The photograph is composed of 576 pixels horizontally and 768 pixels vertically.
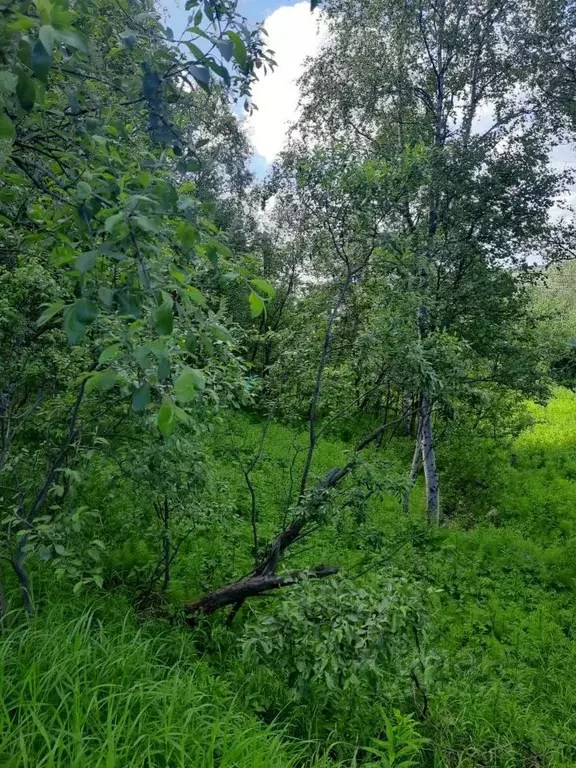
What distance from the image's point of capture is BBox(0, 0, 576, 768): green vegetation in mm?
1634

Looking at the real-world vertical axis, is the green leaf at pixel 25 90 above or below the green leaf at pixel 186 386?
above

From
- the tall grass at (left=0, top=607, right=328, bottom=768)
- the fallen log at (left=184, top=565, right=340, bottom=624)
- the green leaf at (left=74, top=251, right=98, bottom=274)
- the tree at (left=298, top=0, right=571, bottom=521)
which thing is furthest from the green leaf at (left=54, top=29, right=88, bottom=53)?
the tree at (left=298, top=0, right=571, bottom=521)

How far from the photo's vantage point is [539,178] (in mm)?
8172

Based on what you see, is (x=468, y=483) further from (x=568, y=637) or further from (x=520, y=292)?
(x=568, y=637)

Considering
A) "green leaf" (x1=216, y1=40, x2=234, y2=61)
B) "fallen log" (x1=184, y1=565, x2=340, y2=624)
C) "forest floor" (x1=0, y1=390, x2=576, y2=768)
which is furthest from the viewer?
"fallen log" (x1=184, y1=565, x2=340, y2=624)

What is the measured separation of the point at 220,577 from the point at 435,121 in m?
8.70

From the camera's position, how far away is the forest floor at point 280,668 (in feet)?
6.98

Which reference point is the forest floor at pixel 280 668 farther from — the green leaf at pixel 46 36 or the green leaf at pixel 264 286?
the green leaf at pixel 46 36

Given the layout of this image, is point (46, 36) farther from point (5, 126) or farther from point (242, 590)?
point (242, 590)

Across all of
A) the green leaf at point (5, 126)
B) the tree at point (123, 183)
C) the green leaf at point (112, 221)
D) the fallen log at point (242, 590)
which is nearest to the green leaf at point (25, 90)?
the tree at point (123, 183)

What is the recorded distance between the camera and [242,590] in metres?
4.23

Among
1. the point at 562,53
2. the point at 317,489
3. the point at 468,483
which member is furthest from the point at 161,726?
the point at 562,53

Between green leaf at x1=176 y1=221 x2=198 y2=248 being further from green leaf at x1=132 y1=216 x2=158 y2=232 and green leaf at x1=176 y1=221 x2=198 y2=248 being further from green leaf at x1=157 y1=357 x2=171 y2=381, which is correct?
green leaf at x1=157 y1=357 x2=171 y2=381

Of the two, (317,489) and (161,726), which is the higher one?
(317,489)
